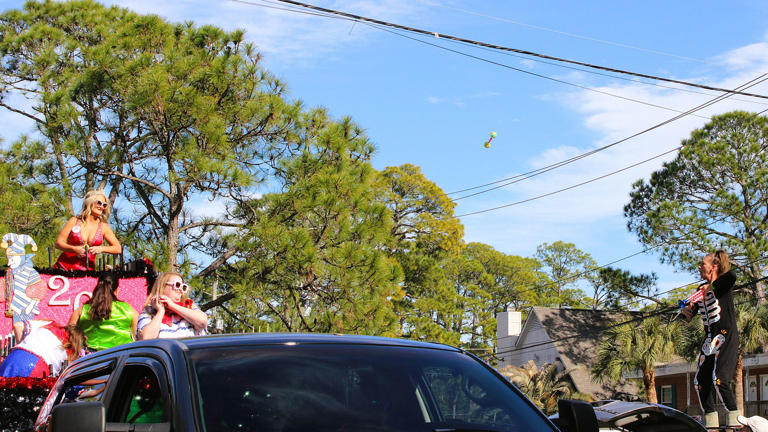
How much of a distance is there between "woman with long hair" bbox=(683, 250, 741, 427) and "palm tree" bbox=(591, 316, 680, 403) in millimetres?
21414

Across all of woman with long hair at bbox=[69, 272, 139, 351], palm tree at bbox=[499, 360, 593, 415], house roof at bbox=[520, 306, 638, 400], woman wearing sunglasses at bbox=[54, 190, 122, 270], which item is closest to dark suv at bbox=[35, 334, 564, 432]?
woman with long hair at bbox=[69, 272, 139, 351]

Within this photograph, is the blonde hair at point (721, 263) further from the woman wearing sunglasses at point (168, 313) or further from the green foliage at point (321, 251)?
the green foliage at point (321, 251)

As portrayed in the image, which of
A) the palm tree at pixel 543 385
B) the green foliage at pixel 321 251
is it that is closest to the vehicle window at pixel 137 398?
the green foliage at pixel 321 251

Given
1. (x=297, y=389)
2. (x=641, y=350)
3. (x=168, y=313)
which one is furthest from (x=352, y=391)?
(x=641, y=350)

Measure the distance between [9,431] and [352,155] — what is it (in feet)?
42.7

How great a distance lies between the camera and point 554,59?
14531 mm

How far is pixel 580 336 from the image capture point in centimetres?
4244

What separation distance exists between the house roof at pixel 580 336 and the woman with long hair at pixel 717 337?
30454mm

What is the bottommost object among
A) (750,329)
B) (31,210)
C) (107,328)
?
(107,328)

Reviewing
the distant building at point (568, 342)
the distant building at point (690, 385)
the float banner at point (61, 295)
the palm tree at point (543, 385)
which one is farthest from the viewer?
the distant building at point (568, 342)

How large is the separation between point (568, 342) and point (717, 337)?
35.2 m

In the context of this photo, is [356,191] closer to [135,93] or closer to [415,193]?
[135,93]

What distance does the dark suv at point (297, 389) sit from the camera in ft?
9.14

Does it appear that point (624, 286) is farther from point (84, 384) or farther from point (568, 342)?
point (84, 384)
